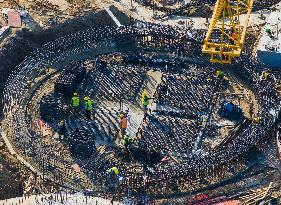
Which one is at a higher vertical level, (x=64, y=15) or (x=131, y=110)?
(x=64, y=15)

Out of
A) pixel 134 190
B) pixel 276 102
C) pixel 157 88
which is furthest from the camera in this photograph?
pixel 157 88

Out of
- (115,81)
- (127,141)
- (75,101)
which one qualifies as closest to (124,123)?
(127,141)

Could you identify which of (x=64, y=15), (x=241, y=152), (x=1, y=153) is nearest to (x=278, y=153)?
(x=241, y=152)

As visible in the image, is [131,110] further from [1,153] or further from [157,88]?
[1,153]

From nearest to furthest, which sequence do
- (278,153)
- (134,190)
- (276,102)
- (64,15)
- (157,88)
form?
(134,190), (278,153), (276,102), (157,88), (64,15)

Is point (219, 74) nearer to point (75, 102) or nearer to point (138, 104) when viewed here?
point (138, 104)

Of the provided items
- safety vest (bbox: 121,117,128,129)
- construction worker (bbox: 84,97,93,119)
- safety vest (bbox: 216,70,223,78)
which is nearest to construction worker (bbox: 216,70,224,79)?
safety vest (bbox: 216,70,223,78)
